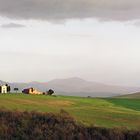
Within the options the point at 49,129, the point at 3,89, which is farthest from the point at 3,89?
the point at 49,129

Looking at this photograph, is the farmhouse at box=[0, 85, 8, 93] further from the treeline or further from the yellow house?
the treeline

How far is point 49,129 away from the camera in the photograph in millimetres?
34656

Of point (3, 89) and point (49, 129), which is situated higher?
point (3, 89)

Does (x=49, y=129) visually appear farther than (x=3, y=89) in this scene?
No

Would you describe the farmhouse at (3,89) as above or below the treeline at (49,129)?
above

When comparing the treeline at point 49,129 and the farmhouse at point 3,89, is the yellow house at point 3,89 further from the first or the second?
the treeline at point 49,129

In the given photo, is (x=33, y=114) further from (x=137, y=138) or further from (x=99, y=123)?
(x=137, y=138)

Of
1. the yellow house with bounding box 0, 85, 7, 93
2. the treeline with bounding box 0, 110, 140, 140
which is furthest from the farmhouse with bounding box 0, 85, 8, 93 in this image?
the treeline with bounding box 0, 110, 140, 140

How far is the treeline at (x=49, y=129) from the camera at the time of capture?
1261 inches

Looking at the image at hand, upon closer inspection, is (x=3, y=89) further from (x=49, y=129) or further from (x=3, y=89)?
(x=49, y=129)

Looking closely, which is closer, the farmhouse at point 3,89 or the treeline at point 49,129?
the treeline at point 49,129

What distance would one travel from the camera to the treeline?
3203 centimetres

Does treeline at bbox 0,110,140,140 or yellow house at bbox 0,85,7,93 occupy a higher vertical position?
yellow house at bbox 0,85,7,93

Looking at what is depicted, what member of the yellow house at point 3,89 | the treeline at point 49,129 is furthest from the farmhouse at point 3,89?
the treeline at point 49,129
